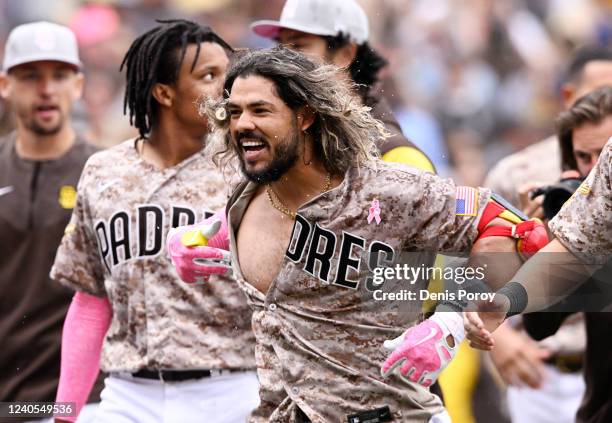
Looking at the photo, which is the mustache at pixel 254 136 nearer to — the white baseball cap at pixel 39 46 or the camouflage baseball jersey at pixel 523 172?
the camouflage baseball jersey at pixel 523 172

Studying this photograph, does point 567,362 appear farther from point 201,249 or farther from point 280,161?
point 280,161

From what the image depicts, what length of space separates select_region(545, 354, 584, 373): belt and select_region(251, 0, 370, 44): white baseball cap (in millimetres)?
2206

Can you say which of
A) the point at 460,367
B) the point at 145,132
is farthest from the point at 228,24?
the point at 145,132

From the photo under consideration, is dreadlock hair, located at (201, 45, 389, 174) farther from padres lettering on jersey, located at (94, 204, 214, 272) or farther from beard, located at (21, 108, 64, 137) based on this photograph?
beard, located at (21, 108, 64, 137)

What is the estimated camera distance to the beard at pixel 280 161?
4793mm

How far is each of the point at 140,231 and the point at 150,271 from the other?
170mm

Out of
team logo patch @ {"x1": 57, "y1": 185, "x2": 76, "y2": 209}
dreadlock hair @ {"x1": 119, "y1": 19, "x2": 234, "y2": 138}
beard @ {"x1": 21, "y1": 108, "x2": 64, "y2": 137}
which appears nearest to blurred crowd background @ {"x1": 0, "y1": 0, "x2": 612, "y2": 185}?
beard @ {"x1": 21, "y1": 108, "x2": 64, "y2": 137}

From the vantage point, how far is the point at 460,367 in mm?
9086

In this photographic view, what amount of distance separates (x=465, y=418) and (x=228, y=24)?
4.81m

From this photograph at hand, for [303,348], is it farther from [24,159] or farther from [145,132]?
[24,159]

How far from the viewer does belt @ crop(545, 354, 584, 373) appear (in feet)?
25.2

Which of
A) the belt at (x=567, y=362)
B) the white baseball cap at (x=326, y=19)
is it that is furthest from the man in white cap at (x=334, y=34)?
the belt at (x=567, y=362)

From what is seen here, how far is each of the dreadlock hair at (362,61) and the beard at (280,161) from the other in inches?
57.8

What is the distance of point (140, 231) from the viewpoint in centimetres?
581
